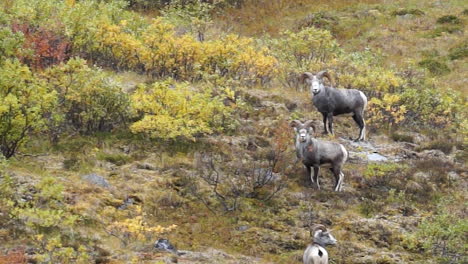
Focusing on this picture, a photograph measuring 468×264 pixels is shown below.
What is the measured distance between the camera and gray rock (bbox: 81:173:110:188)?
13873 mm

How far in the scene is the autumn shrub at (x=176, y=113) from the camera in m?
15.8

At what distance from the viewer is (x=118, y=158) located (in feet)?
49.8

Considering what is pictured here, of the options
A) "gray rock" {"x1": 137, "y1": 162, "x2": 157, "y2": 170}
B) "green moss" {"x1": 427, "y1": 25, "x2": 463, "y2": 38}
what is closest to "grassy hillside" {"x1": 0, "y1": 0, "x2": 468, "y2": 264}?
"gray rock" {"x1": 137, "y1": 162, "x2": 157, "y2": 170}

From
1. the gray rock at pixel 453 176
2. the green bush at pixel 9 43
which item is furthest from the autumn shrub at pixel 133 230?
the gray rock at pixel 453 176

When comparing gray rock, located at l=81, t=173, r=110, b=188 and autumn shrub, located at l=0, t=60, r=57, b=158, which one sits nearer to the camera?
autumn shrub, located at l=0, t=60, r=57, b=158

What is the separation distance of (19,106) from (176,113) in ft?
14.3

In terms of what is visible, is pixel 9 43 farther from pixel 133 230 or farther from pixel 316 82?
pixel 316 82

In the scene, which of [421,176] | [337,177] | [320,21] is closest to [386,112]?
[421,176]

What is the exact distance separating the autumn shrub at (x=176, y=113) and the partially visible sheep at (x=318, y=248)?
490 centimetres

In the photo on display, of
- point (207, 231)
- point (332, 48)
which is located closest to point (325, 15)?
point (332, 48)

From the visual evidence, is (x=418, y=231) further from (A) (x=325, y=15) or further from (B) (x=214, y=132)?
(A) (x=325, y=15)

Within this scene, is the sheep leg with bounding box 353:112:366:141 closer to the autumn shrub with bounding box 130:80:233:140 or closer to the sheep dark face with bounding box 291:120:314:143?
the sheep dark face with bounding box 291:120:314:143

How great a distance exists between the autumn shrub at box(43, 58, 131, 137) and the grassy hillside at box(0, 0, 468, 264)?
0.13ft

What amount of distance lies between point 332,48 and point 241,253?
1446 cm
